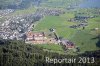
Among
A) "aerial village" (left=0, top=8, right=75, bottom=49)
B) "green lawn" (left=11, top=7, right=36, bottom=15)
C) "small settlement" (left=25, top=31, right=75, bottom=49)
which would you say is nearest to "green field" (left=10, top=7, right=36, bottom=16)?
"green lawn" (left=11, top=7, right=36, bottom=15)

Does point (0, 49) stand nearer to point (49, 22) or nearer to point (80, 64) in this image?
point (80, 64)

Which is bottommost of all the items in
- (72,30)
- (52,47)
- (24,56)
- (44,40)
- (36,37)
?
(72,30)

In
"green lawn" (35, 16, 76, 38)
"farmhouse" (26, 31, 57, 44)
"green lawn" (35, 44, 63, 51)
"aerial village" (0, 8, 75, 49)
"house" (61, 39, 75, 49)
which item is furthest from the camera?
"green lawn" (35, 16, 76, 38)

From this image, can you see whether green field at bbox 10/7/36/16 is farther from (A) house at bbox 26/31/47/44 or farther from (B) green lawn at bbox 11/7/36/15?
(A) house at bbox 26/31/47/44

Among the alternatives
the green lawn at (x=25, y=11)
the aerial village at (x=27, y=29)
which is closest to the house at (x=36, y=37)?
the aerial village at (x=27, y=29)

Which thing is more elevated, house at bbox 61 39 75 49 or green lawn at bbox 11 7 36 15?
house at bbox 61 39 75 49

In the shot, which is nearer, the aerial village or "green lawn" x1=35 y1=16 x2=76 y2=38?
the aerial village

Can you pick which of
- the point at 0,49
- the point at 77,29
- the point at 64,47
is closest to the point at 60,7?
the point at 77,29

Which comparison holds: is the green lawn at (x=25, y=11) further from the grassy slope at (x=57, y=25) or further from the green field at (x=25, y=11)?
the grassy slope at (x=57, y=25)

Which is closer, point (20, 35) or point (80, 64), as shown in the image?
point (80, 64)

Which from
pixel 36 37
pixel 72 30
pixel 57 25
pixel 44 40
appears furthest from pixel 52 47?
pixel 57 25

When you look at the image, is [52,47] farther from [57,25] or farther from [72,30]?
[57,25]
